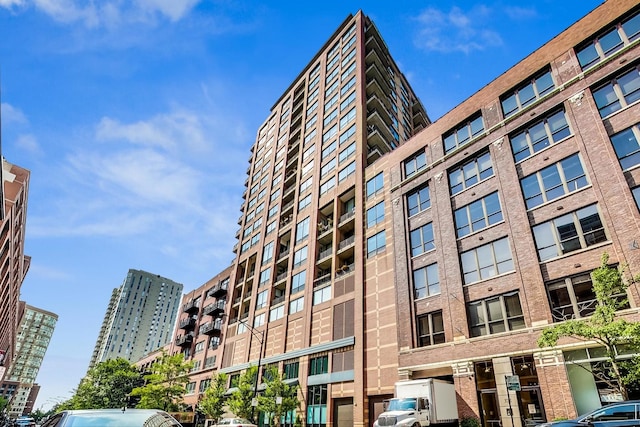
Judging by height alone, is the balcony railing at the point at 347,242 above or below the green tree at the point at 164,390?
above

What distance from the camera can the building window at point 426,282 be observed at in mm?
26641

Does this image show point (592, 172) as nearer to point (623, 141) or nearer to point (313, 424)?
point (623, 141)

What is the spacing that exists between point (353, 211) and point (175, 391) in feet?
94.0

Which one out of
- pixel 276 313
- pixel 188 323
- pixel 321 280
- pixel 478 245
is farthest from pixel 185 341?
pixel 478 245

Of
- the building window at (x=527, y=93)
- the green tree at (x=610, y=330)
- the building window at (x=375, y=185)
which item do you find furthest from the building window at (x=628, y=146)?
the building window at (x=375, y=185)

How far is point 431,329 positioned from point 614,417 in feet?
45.3

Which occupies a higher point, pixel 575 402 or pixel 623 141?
pixel 623 141

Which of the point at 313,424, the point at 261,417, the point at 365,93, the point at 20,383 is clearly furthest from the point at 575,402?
the point at 20,383

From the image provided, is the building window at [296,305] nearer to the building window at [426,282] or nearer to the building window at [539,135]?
the building window at [426,282]

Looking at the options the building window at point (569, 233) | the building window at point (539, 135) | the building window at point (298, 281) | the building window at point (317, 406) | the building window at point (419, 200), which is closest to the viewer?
the building window at point (569, 233)

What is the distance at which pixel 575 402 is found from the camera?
693 inches

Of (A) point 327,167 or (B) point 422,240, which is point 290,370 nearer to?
(B) point 422,240

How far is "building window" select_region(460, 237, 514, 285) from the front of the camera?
23219 mm

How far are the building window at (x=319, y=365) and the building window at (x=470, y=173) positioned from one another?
18.1m
